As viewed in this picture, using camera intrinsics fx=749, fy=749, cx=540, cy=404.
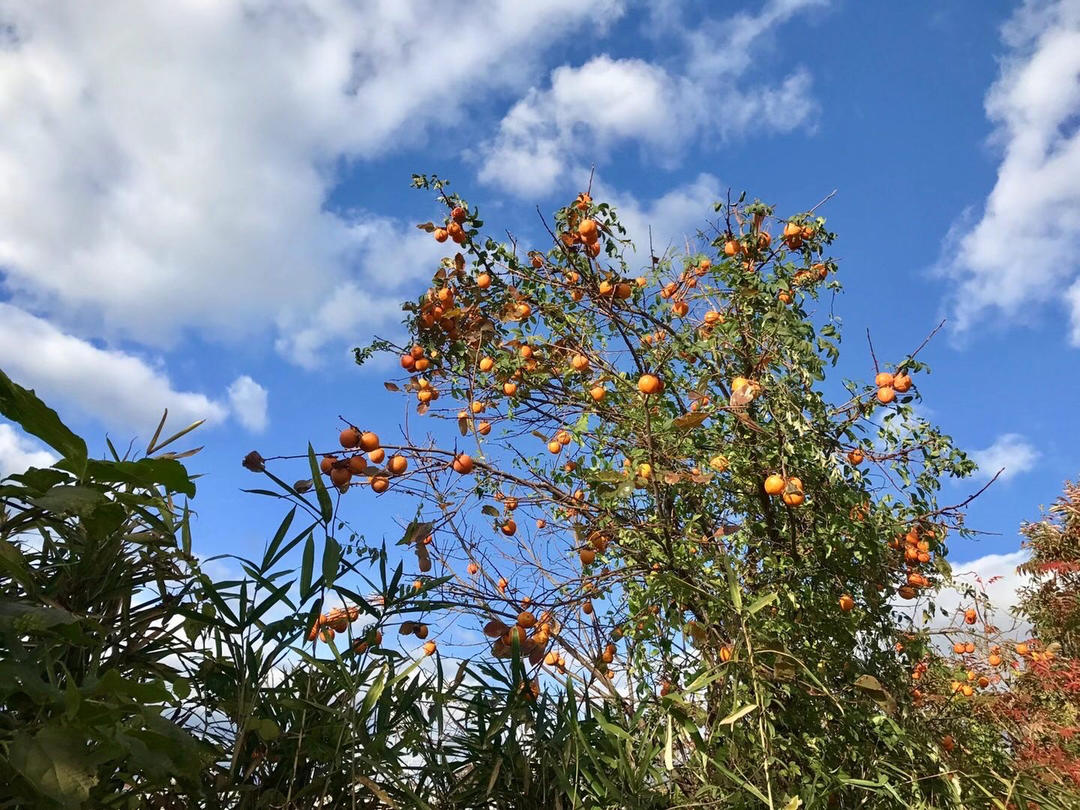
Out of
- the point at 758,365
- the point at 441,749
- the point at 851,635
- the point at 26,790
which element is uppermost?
the point at 758,365

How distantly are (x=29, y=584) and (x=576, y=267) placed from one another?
103 inches

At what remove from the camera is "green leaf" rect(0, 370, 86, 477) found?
2.35 feet

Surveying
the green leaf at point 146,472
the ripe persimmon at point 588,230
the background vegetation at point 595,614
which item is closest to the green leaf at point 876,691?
the background vegetation at point 595,614

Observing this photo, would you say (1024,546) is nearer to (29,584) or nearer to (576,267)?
(576,267)

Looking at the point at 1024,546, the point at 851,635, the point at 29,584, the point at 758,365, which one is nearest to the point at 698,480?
the point at 758,365

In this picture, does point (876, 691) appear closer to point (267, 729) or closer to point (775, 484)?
point (775, 484)

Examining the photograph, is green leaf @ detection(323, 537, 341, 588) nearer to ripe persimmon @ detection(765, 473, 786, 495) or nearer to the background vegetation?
the background vegetation

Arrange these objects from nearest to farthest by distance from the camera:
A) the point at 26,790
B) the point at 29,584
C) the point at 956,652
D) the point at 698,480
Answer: the point at 26,790 < the point at 29,584 < the point at 698,480 < the point at 956,652

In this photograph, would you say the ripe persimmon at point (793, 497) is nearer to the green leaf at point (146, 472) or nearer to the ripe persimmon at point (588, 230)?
the ripe persimmon at point (588, 230)

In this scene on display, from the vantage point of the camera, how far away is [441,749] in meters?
1.04

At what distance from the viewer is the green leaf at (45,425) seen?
2.35 feet

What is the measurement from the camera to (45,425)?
0.73 meters

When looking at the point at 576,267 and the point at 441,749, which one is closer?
the point at 441,749

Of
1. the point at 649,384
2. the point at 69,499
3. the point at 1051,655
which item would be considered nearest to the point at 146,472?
the point at 69,499
